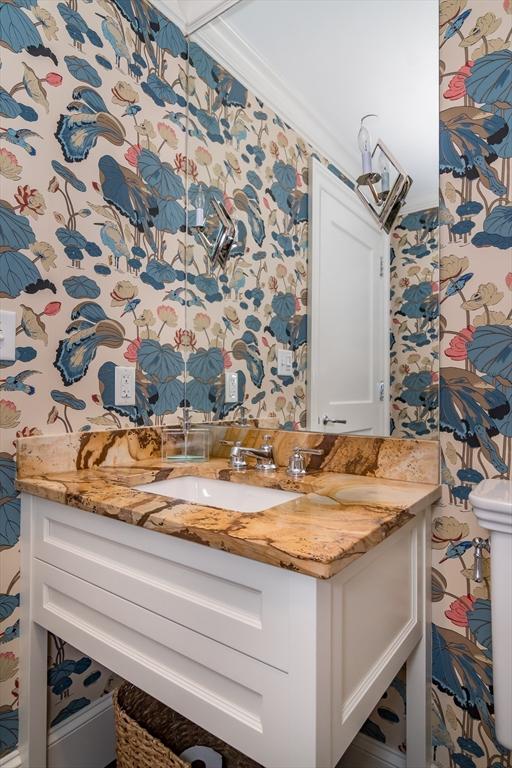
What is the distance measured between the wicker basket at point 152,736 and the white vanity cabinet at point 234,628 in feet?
0.77

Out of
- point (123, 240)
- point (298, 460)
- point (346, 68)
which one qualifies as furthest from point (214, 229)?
point (298, 460)

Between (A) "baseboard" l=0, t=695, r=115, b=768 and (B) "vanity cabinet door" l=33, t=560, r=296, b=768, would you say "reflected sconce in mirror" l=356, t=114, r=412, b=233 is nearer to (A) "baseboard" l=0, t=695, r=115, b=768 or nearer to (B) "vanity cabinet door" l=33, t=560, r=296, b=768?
(B) "vanity cabinet door" l=33, t=560, r=296, b=768

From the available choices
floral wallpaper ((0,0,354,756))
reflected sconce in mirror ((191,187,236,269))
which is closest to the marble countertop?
floral wallpaper ((0,0,354,756))

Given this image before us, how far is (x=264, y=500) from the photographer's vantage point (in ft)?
3.79

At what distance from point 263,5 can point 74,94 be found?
703mm

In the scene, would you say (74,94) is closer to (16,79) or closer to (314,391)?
(16,79)

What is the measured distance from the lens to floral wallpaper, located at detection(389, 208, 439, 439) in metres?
1.12

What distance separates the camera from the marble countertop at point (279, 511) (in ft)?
2.23

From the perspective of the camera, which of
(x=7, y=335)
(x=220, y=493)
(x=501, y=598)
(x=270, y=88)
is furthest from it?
(x=270, y=88)

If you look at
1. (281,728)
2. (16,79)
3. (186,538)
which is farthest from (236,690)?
(16,79)

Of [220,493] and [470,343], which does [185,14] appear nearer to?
[470,343]

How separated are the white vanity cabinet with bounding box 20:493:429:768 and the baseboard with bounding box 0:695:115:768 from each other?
0.08 m

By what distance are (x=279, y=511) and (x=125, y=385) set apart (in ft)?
2.54

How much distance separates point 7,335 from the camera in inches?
44.9
